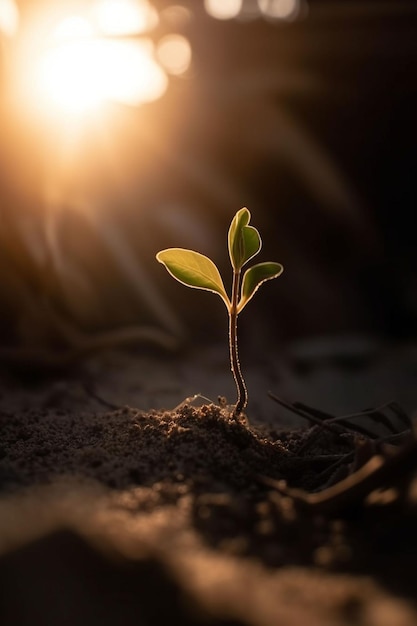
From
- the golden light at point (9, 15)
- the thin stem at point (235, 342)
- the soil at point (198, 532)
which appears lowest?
the soil at point (198, 532)

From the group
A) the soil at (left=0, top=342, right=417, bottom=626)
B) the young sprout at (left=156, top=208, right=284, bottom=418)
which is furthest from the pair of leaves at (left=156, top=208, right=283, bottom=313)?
the soil at (left=0, top=342, right=417, bottom=626)

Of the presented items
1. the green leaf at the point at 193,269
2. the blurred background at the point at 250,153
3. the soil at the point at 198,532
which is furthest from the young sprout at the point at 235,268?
the blurred background at the point at 250,153

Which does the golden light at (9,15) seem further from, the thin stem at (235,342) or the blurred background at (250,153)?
the thin stem at (235,342)

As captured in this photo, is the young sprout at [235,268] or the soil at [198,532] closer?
the soil at [198,532]

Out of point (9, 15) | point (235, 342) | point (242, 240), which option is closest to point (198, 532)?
point (235, 342)

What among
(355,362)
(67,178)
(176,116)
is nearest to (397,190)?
(176,116)

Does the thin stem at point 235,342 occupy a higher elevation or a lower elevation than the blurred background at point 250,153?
lower

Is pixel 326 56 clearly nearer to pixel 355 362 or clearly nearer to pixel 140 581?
pixel 355 362

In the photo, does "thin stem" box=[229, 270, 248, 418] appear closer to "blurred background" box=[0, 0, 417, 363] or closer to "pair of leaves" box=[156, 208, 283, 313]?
"pair of leaves" box=[156, 208, 283, 313]

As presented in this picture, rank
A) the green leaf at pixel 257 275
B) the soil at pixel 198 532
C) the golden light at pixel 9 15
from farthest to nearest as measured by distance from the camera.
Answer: the golden light at pixel 9 15 < the green leaf at pixel 257 275 < the soil at pixel 198 532
